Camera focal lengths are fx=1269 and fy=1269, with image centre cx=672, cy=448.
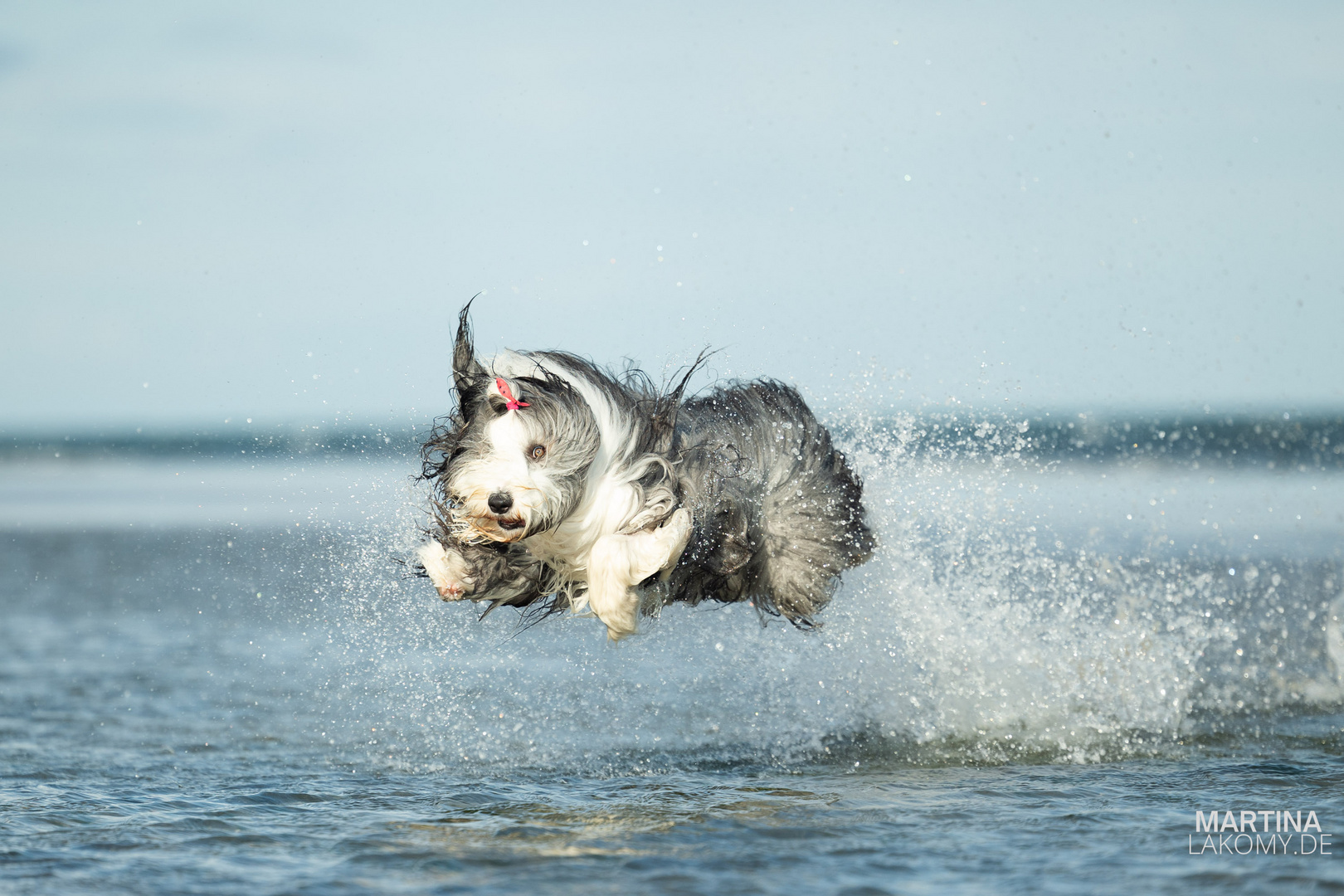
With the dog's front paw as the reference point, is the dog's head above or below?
above

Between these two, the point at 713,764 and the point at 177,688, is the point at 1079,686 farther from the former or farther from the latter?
the point at 177,688

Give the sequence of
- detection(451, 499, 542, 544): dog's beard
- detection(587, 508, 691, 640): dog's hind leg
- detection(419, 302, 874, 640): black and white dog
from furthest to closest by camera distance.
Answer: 1. detection(587, 508, 691, 640): dog's hind leg
2. detection(419, 302, 874, 640): black and white dog
3. detection(451, 499, 542, 544): dog's beard

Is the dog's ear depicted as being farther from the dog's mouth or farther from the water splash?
the water splash

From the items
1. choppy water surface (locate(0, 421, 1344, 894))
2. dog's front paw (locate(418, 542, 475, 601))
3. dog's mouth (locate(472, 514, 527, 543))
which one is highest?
dog's mouth (locate(472, 514, 527, 543))

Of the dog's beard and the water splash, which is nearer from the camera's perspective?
the dog's beard

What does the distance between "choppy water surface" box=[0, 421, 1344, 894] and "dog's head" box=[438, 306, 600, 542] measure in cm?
122

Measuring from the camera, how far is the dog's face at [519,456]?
5059 mm

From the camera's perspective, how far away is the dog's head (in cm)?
506

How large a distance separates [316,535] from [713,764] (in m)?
13.4

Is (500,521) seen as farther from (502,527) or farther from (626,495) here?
(626,495)

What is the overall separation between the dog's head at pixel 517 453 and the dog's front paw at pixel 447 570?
47cm

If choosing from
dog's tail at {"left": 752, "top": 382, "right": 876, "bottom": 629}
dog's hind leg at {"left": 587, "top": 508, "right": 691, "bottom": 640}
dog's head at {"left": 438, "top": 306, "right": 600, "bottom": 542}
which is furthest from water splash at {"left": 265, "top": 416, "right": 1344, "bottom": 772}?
dog's head at {"left": 438, "top": 306, "right": 600, "bottom": 542}

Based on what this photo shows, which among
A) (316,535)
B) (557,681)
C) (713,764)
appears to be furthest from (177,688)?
(316,535)

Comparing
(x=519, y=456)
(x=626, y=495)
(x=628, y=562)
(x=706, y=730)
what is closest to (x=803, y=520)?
(x=626, y=495)
